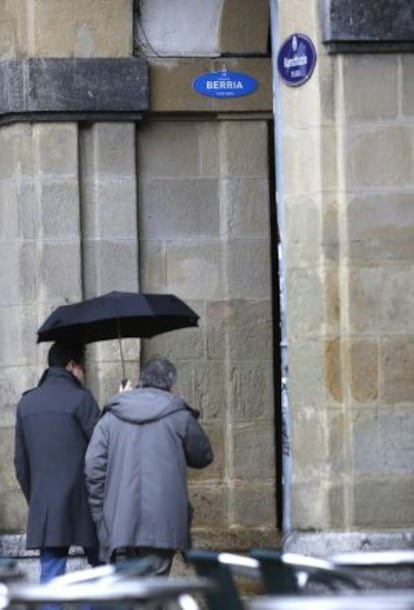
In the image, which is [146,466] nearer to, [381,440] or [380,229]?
[381,440]

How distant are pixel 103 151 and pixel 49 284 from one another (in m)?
0.94

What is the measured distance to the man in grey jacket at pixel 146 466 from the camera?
11047 millimetres

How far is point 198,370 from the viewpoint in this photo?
1486 centimetres

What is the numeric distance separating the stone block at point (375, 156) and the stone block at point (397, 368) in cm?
83

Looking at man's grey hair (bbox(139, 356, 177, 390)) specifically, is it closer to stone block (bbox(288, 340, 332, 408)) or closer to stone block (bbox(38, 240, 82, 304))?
stone block (bbox(288, 340, 332, 408))

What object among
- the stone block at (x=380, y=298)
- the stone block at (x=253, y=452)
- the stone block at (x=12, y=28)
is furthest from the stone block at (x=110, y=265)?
the stone block at (x=380, y=298)

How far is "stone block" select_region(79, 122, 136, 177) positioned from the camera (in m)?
14.7

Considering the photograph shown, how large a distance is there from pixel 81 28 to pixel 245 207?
63.3 inches

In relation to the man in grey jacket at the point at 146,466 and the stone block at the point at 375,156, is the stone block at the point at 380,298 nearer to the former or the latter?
the stone block at the point at 375,156

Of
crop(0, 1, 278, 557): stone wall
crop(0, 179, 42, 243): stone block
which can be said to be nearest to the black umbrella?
crop(0, 1, 278, 557): stone wall

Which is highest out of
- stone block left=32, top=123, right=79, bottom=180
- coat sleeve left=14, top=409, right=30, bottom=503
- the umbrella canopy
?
stone block left=32, top=123, right=79, bottom=180

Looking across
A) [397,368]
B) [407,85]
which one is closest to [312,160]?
[407,85]

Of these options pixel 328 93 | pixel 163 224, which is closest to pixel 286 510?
pixel 328 93

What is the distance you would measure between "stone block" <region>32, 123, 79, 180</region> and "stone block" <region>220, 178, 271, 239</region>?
108 cm
